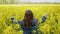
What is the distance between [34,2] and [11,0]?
28 cm

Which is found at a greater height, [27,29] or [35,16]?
[35,16]

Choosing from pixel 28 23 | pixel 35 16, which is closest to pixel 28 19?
pixel 28 23

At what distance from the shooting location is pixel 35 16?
7.67ft

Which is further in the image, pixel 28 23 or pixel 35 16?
pixel 35 16

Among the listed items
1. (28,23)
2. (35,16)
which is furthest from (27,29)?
(35,16)

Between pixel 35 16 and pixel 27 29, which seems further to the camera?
pixel 35 16

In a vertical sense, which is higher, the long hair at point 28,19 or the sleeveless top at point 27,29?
the long hair at point 28,19

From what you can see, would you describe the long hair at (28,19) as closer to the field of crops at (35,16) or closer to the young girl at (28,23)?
the young girl at (28,23)

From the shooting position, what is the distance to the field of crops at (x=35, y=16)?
234 centimetres

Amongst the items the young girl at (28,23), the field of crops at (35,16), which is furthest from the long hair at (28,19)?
the field of crops at (35,16)

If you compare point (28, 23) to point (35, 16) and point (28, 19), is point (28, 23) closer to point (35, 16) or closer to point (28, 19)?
point (28, 19)

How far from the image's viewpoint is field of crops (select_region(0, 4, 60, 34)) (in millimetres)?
2336

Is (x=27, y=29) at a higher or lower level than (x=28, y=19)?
lower

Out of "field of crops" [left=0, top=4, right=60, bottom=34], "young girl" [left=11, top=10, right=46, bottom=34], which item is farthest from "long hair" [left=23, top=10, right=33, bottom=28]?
"field of crops" [left=0, top=4, right=60, bottom=34]
